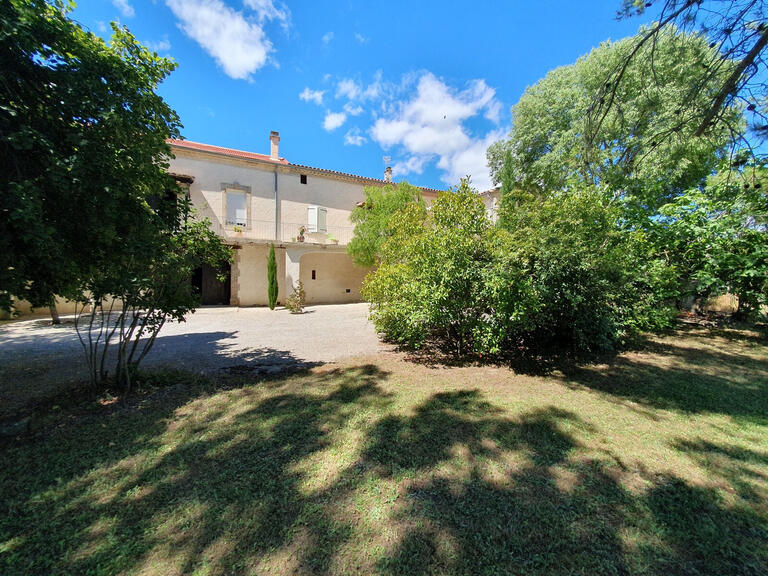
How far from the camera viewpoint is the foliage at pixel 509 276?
4465 millimetres

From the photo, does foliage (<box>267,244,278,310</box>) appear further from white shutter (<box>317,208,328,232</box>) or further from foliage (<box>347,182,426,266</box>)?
foliage (<box>347,182,426,266</box>)

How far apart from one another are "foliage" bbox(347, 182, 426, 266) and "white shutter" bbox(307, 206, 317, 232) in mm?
2083

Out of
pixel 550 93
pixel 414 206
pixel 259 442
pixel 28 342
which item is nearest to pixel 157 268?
pixel 259 442

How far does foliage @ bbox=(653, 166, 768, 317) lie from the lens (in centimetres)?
639

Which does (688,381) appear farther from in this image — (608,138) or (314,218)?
(314,218)

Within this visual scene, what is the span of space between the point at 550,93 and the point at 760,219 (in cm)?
973

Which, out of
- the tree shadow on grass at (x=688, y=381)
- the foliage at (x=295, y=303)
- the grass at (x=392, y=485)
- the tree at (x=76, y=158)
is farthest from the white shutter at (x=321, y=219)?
the tree shadow on grass at (x=688, y=381)

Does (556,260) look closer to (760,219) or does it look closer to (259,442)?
(259,442)

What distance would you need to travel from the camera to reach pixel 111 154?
279cm

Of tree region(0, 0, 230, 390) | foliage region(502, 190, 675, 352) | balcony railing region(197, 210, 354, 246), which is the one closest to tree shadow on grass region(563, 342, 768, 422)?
foliage region(502, 190, 675, 352)

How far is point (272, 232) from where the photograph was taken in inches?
566

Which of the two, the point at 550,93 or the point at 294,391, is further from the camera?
the point at 550,93

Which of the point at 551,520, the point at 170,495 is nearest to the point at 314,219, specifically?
the point at 170,495

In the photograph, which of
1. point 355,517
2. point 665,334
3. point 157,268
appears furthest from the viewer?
point 665,334
